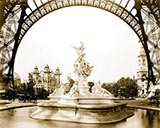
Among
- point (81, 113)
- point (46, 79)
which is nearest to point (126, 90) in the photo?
point (46, 79)

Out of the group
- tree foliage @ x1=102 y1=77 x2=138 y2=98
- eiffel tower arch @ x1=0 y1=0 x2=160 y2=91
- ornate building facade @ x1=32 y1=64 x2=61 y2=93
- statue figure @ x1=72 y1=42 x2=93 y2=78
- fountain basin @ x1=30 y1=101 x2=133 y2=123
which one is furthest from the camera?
tree foliage @ x1=102 y1=77 x2=138 y2=98

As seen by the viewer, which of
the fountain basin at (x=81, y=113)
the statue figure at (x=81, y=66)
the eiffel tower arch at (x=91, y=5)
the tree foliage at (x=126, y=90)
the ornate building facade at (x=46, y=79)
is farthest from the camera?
the tree foliage at (x=126, y=90)

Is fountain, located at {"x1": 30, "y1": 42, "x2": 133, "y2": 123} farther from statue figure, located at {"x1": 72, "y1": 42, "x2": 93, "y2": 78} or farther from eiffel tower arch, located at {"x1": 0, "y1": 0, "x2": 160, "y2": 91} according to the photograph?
eiffel tower arch, located at {"x1": 0, "y1": 0, "x2": 160, "y2": 91}

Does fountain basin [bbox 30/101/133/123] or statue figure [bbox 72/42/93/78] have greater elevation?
statue figure [bbox 72/42/93/78]

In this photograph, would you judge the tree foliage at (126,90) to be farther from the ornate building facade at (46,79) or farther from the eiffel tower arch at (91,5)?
the eiffel tower arch at (91,5)

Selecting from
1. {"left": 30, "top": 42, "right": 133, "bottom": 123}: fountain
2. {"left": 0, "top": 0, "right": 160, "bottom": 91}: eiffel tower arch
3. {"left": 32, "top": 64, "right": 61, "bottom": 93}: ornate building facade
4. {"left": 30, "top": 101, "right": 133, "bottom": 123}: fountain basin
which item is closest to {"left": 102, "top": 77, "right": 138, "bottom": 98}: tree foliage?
{"left": 32, "top": 64, "right": 61, "bottom": 93}: ornate building facade

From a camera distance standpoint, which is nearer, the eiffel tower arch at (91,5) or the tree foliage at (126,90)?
the eiffel tower arch at (91,5)

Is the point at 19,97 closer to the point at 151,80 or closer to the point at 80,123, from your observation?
the point at 151,80

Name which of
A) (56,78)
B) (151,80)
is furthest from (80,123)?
(56,78)

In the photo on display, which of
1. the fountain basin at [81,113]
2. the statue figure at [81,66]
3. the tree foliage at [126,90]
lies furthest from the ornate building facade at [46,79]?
the fountain basin at [81,113]
